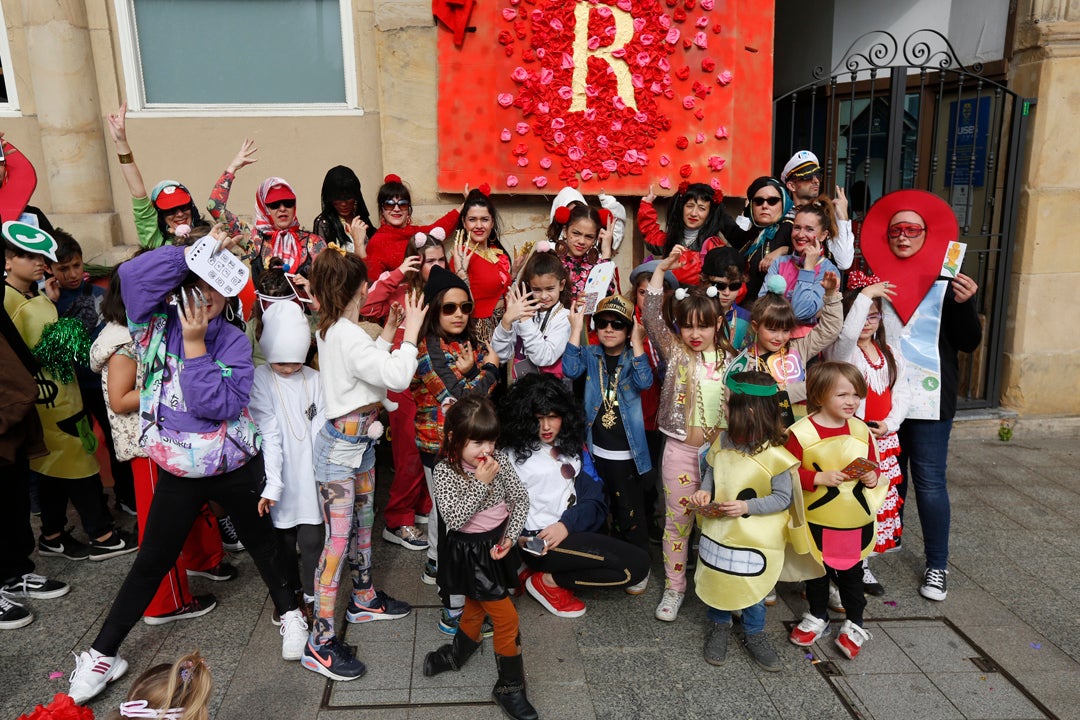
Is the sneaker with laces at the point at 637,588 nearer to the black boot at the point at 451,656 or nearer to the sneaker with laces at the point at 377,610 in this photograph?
the black boot at the point at 451,656

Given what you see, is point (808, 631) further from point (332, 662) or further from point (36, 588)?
point (36, 588)

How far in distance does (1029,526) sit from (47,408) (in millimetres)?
5716

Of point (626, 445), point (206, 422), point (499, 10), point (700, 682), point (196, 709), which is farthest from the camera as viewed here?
point (499, 10)

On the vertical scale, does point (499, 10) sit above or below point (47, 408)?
above

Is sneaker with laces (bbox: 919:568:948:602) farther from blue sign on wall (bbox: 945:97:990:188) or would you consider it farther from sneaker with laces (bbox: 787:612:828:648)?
blue sign on wall (bbox: 945:97:990:188)

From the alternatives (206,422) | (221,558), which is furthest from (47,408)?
(206,422)

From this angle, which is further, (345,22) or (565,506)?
(345,22)

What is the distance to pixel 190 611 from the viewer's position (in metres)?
3.47

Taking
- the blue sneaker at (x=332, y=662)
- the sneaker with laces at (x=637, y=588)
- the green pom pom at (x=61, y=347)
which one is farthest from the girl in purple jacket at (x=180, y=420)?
the sneaker with laces at (x=637, y=588)

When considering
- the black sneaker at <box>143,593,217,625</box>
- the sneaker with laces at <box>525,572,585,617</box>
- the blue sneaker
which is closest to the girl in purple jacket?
the black sneaker at <box>143,593,217,625</box>

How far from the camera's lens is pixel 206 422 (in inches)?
112

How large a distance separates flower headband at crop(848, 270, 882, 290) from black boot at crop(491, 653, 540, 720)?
2593 millimetres

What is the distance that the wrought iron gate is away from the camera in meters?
5.81

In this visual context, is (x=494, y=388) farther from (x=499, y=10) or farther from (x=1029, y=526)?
(x=1029, y=526)
